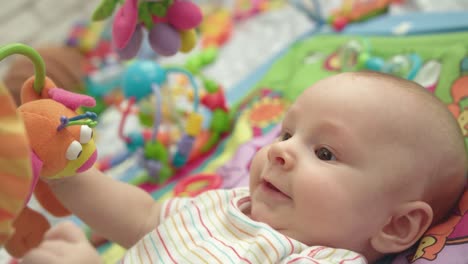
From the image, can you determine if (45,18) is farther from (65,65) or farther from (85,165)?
(85,165)

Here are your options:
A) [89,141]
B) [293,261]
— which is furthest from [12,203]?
[293,261]

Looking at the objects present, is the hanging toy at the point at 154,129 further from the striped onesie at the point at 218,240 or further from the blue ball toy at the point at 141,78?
the striped onesie at the point at 218,240

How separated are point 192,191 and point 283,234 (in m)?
0.40

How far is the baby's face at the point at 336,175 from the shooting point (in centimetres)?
64

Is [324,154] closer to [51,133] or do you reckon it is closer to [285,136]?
[285,136]

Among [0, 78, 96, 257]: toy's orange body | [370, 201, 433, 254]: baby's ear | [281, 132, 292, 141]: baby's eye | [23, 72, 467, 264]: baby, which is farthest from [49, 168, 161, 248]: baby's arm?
[370, 201, 433, 254]: baby's ear

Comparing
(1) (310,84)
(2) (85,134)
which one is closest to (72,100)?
(2) (85,134)

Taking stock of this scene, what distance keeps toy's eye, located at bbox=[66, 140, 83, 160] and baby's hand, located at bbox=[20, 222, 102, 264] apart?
24 cm

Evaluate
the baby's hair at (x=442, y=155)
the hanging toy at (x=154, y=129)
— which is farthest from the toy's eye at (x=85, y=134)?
the hanging toy at (x=154, y=129)

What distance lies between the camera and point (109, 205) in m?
0.74

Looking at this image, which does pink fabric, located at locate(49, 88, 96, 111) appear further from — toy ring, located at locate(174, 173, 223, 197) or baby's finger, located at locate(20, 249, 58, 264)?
toy ring, located at locate(174, 173, 223, 197)

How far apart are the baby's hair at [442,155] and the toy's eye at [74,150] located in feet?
1.38

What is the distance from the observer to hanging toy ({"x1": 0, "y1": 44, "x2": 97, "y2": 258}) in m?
0.40

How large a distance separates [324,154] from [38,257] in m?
0.45
